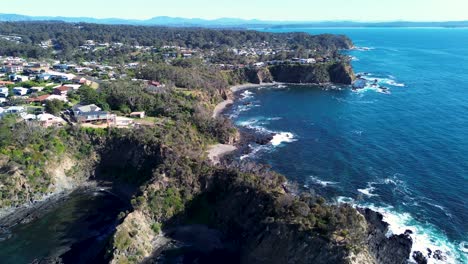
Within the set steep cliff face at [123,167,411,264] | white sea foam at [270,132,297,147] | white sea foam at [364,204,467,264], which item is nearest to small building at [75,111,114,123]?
steep cliff face at [123,167,411,264]

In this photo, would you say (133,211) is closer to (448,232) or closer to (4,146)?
(4,146)

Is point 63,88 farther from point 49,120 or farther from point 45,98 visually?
point 49,120

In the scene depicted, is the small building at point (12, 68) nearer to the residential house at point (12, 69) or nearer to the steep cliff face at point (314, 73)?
the residential house at point (12, 69)

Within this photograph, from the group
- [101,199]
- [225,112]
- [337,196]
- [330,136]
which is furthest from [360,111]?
[101,199]

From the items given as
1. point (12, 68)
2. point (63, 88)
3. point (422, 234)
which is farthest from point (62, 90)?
point (422, 234)

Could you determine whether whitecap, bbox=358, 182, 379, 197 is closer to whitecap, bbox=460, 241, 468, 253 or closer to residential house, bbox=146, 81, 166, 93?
whitecap, bbox=460, 241, 468, 253

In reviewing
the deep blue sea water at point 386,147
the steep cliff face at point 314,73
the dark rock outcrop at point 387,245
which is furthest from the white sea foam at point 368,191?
the steep cliff face at point 314,73

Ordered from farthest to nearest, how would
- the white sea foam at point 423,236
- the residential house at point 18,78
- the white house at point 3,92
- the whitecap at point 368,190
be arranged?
the residential house at point 18,78
the white house at point 3,92
the whitecap at point 368,190
the white sea foam at point 423,236
